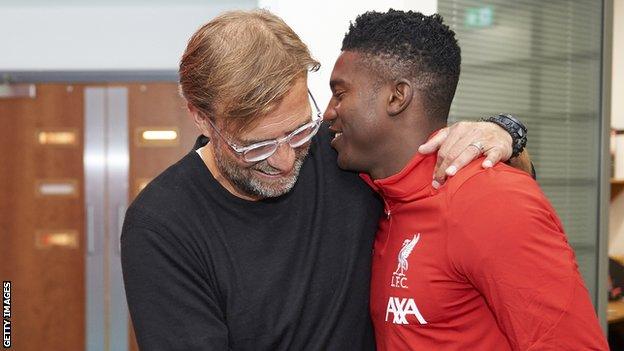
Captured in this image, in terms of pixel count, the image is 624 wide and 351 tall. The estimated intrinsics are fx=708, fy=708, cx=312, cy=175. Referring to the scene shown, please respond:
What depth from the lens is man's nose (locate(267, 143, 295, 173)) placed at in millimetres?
1214

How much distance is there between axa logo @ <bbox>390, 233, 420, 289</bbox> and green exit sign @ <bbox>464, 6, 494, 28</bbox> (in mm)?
1422

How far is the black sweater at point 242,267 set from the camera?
1166 mm

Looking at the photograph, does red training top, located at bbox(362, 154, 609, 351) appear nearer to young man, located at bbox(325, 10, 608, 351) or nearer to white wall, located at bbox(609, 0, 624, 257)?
young man, located at bbox(325, 10, 608, 351)

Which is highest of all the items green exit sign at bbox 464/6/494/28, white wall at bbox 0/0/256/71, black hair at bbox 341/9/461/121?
white wall at bbox 0/0/256/71

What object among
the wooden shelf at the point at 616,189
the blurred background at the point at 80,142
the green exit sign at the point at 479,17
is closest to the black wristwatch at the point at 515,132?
the green exit sign at the point at 479,17

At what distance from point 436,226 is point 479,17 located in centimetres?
152

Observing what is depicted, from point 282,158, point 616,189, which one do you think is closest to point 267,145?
point 282,158

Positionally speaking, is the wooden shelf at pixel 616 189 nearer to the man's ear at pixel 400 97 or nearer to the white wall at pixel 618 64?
the white wall at pixel 618 64

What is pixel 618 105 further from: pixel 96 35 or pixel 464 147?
pixel 464 147

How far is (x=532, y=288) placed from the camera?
1.04 meters


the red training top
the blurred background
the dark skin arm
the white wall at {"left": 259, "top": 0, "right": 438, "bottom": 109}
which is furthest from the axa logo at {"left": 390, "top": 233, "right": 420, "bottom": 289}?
the blurred background

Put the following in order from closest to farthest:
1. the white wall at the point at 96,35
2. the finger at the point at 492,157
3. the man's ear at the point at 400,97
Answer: the finger at the point at 492,157
the man's ear at the point at 400,97
the white wall at the point at 96,35

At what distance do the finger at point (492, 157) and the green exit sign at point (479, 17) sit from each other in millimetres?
1362

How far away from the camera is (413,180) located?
1.24 meters
